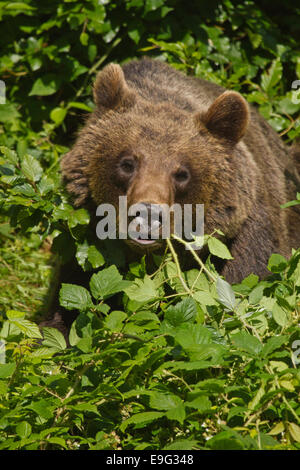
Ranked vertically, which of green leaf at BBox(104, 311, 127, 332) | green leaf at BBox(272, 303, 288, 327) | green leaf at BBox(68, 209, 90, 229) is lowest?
green leaf at BBox(68, 209, 90, 229)

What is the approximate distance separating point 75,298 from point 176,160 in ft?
4.49

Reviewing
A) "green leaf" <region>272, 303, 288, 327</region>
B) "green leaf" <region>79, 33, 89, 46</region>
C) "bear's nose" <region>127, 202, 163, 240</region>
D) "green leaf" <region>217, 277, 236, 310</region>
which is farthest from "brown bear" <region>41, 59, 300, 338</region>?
"green leaf" <region>79, 33, 89, 46</region>

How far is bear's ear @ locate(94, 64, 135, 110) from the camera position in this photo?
529 cm

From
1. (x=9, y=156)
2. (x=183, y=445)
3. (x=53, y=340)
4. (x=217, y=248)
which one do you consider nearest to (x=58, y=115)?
(x=9, y=156)

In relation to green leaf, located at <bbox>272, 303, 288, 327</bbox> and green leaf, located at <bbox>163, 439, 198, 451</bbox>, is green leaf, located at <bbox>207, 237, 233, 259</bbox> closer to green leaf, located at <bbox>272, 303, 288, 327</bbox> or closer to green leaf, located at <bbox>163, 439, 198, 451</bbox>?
green leaf, located at <bbox>272, 303, 288, 327</bbox>

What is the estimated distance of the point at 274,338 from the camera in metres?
3.80

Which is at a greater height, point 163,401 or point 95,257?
point 163,401

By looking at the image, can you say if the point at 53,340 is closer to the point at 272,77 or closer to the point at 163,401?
the point at 163,401

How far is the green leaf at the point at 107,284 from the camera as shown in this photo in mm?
4113

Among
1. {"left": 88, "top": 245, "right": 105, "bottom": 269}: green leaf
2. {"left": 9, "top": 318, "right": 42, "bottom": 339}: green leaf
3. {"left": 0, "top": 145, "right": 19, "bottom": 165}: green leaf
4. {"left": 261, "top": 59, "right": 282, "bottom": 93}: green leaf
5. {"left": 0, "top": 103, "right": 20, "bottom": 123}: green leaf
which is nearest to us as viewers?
{"left": 9, "top": 318, "right": 42, "bottom": 339}: green leaf

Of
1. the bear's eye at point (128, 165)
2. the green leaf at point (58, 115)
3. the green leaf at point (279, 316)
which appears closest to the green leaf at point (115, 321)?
the green leaf at point (279, 316)

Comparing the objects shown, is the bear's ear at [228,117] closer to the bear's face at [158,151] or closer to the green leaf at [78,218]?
the bear's face at [158,151]

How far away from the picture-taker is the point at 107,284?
4141 mm
